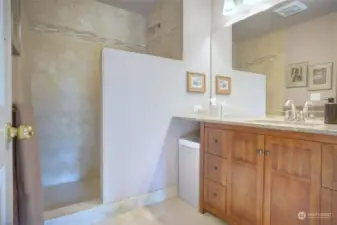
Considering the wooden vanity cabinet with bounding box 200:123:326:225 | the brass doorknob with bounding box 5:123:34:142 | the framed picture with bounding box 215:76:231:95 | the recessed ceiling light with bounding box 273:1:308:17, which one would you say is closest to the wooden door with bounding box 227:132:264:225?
the wooden vanity cabinet with bounding box 200:123:326:225

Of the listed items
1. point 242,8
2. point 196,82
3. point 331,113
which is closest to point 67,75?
point 196,82

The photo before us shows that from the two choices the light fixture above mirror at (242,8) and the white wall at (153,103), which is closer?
the white wall at (153,103)

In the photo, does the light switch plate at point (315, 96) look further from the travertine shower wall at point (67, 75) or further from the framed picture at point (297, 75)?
the travertine shower wall at point (67, 75)

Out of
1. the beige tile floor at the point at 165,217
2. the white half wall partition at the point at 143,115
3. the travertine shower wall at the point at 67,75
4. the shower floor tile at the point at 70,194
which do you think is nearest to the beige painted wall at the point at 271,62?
the white half wall partition at the point at 143,115

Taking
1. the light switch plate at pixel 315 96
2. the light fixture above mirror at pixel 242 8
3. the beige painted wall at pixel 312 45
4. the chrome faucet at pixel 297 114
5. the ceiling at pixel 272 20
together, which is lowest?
the chrome faucet at pixel 297 114

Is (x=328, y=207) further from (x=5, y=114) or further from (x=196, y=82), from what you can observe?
(x=196, y=82)

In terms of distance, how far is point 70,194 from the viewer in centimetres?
253

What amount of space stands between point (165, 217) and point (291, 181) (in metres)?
1.21

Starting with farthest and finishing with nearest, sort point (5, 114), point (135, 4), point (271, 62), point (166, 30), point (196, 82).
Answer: point (135, 4)
point (166, 30)
point (196, 82)
point (271, 62)
point (5, 114)

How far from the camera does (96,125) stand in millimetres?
3211

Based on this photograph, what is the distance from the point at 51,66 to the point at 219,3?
2.28m

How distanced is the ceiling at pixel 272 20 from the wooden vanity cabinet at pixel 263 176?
47.6 inches

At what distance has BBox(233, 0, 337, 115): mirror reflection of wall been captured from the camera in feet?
6.09

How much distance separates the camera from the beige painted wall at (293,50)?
185 centimetres
